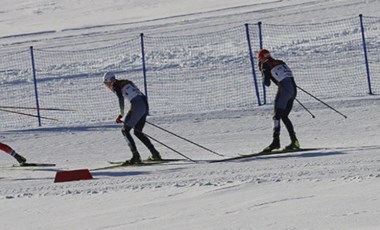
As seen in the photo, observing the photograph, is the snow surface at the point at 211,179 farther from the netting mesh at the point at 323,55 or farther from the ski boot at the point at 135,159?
the netting mesh at the point at 323,55

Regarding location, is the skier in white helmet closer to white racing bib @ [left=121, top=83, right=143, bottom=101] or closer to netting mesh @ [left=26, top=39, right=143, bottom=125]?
white racing bib @ [left=121, top=83, right=143, bottom=101]

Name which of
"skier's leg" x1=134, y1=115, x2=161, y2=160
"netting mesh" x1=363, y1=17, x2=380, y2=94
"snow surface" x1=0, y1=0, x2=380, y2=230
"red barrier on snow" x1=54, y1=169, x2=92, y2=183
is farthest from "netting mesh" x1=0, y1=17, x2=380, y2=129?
"red barrier on snow" x1=54, y1=169, x2=92, y2=183

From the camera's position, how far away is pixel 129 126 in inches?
690

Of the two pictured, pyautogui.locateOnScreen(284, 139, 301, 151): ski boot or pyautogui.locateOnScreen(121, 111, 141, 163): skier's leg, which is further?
pyautogui.locateOnScreen(121, 111, 141, 163): skier's leg

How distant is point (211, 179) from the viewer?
14984mm

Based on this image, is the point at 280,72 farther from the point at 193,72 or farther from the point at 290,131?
the point at 193,72

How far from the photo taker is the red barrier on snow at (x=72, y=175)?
645 inches

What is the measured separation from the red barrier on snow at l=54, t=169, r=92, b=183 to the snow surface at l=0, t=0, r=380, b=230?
0.62 feet

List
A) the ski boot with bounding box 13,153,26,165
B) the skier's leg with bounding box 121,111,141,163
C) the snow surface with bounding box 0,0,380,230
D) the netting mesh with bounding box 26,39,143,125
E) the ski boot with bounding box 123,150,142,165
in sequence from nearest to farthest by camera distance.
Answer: the snow surface with bounding box 0,0,380,230, the skier's leg with bounding box 121,111,141,163, the ski boot with bounding box 123,150,142,165, the ski boot with bounding box 13,153,26,165, the netting mesh with bounding box 26,39,143,125

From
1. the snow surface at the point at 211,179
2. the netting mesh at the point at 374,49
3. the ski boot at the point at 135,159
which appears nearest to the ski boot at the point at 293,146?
the snow surface at the point at 211,179

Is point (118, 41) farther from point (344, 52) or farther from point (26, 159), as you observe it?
point (26, 159)

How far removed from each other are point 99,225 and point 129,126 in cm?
521

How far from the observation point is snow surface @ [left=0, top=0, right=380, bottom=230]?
478 inches

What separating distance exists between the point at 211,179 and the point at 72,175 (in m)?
2.48
